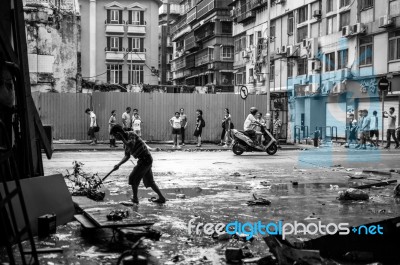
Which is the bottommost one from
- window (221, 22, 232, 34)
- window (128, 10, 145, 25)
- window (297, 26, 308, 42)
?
window (297, 26, 308, 42)

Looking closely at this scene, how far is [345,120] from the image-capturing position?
108ft

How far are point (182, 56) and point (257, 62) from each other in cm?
2849

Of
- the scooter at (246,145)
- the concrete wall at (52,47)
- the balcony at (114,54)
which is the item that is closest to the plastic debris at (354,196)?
the scooter at (246,145)

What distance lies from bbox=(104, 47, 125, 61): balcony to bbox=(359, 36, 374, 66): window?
97.2ft

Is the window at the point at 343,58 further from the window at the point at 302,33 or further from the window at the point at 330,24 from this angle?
the window at the point at 302,33

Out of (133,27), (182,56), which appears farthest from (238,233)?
(182,56)

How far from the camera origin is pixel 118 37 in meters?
55.4

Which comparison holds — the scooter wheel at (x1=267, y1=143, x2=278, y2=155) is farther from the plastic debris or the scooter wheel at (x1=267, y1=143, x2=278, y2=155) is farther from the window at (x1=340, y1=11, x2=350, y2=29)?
the window at (x1=340, y1=11, x2=350, y2=29)

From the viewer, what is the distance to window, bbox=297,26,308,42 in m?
37.6

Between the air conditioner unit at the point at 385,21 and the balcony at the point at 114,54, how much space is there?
31.8 metres

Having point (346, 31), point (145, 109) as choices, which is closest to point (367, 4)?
point (346, 31)

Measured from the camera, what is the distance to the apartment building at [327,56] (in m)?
29.4

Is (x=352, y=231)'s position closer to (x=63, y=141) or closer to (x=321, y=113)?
(x=63, y=141)

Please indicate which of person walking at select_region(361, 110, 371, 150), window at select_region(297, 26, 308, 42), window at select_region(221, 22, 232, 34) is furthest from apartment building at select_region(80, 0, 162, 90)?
person walking at select_region(361, 110, 371, 150)
